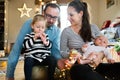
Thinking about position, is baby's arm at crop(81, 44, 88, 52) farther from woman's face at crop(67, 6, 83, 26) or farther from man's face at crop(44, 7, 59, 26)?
man's face at crop(44, 7, 59, 26)

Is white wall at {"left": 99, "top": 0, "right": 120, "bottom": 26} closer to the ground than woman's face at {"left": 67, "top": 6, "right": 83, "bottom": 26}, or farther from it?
farther from it

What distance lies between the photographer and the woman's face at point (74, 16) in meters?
1.28

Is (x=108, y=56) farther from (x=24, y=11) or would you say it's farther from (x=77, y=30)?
(x=24, y=11)

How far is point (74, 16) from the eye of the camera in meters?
1.29

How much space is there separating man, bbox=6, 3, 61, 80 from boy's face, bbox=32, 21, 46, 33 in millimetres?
64

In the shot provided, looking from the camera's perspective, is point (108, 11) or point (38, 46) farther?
point (108, 11)

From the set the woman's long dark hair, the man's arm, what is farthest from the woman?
the man's arm

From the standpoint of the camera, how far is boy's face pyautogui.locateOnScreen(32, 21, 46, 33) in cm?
131

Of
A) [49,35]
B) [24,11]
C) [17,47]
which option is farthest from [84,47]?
[24,11]

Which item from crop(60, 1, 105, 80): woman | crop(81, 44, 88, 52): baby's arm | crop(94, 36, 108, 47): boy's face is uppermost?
crop(60, 1, 105, 80): woman

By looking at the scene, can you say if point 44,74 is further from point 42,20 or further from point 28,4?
point 28,4

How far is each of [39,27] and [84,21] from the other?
253 millimetres

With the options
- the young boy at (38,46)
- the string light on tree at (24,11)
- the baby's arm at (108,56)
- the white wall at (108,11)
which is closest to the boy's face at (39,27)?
the young boy at (38,46)

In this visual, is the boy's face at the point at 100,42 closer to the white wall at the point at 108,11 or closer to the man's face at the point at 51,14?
the man's face at the point at 51,14
